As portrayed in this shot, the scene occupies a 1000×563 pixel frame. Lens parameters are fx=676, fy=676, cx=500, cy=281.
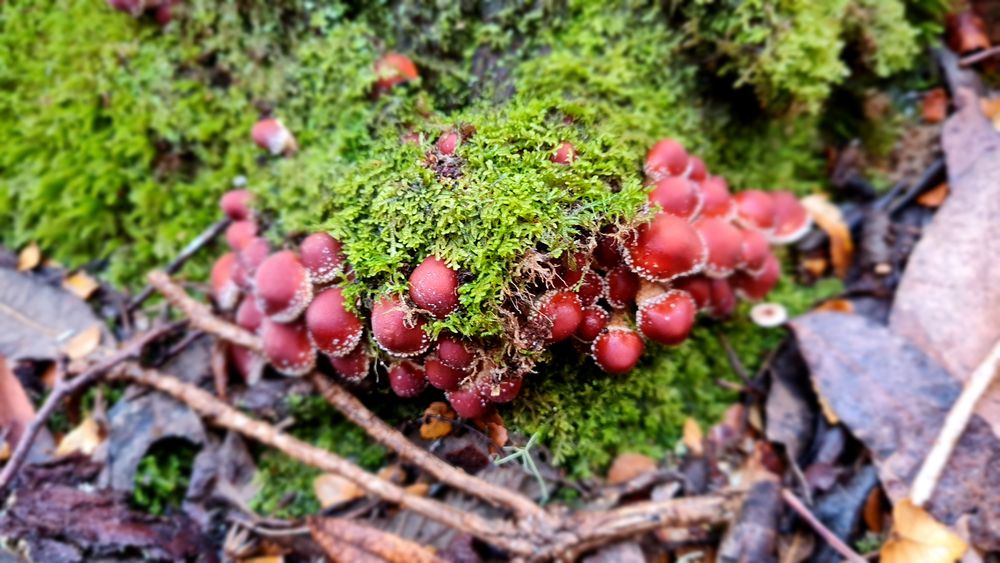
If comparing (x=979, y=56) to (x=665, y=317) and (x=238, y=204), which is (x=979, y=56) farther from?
(x=238, y=204)

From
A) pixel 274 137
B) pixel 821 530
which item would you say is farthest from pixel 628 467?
pixel 274 137

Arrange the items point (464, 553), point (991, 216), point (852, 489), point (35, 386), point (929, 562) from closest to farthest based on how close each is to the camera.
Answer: point (929, 562) → point (464, 553) → point (852, 489) → point (991, 216) → point (35, 386)

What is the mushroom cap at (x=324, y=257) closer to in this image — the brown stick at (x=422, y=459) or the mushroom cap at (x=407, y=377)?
the mushroom cap at (x=407, y=377)

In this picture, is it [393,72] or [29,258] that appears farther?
[29,258]

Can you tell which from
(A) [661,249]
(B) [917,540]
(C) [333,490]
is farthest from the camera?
(C) [333,490]

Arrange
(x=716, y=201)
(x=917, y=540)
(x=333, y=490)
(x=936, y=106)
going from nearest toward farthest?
(x=917, y=540)
(x=716, y=201)
(x=333, y=490)
(x=936, y=106)

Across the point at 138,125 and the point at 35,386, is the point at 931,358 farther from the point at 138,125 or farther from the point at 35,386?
the point at 35,386

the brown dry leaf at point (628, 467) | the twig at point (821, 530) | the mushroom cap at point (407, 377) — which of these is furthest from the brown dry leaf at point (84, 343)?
the twig at point (821, 530)

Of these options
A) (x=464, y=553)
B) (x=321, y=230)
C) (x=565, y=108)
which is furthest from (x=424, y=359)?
(x=565, y=108)
